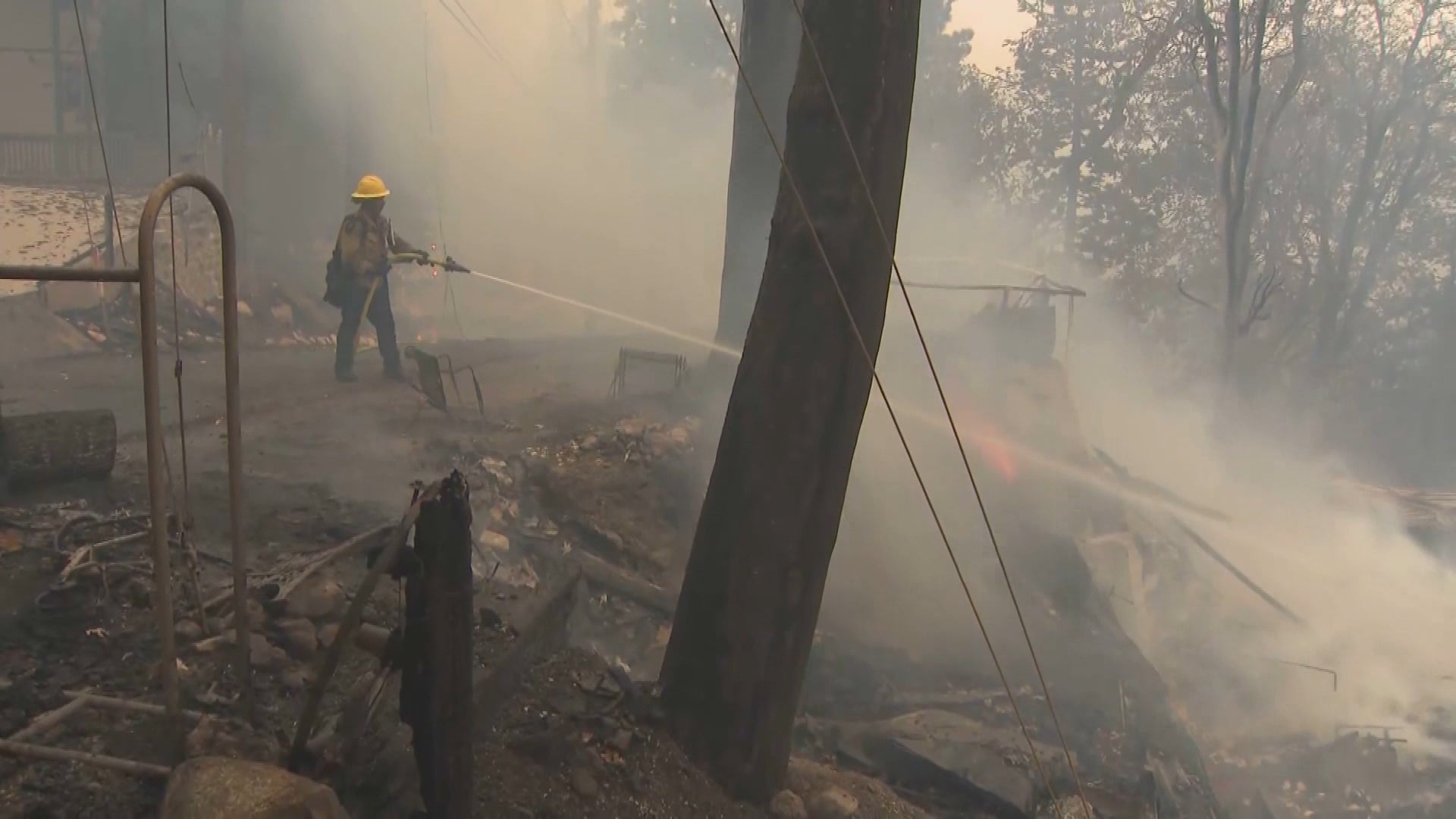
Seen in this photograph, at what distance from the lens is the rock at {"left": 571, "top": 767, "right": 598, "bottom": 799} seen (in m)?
3.55

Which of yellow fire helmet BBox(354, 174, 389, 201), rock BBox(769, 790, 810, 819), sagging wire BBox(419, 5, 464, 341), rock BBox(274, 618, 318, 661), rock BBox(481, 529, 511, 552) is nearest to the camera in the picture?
rock BBox(274, 618, 318, 661)

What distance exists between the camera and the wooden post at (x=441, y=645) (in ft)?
8.47

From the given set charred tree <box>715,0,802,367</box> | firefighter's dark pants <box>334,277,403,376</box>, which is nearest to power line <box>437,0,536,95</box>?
charred tree <box>715,0,802,367</box>

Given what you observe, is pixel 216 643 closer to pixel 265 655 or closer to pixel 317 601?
pixel 265 655

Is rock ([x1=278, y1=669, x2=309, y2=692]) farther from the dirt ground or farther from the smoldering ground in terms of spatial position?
the smoldering ground

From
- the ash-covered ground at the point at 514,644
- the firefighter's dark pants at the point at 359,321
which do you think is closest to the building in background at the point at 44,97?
the ash-covered ground at the point at 514,644

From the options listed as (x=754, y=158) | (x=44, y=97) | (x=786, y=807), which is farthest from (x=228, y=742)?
(x=44, y=97)

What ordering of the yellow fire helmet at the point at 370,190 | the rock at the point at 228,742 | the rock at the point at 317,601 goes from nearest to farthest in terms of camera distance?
the rock at the point at 228,742
the rock at the point at 317,601
the yellow fire helmet at the point at 370,190

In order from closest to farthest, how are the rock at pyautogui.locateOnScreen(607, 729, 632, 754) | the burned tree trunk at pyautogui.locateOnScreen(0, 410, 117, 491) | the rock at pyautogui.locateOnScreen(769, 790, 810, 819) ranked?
1. the rock at pyautogui.locateOnScreen(607, 729, 632, 754)
2. the rock at pyautogui.locateOnScreen(769, 790, 810, 819)
3. the burned tree trunk at pyautogui.locateOnScreen(0, 410, 117, 491)

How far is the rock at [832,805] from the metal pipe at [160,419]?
2.28m

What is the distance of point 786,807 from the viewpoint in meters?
4.15

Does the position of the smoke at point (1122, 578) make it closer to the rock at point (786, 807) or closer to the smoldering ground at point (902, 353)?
the smoldering ground at point (902, 353)

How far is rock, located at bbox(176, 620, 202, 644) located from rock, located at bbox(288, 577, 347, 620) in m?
0.41

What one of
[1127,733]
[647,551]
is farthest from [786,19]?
[1127,733]
